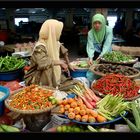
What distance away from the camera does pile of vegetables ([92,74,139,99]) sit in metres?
3.00

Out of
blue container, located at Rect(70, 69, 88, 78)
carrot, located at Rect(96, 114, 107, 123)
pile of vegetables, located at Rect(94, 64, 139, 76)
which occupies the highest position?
carrot, located at Rect(96, 114, 107, 123)

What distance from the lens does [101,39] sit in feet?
18.1

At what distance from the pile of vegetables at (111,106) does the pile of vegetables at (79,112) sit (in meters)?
0.08

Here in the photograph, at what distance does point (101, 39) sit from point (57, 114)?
293 cm

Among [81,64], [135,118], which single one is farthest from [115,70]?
[135,118]

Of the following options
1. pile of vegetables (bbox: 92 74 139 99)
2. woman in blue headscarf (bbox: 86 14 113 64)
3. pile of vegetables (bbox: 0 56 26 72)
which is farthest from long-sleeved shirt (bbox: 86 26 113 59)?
pile of vegetables (bbox: 92 74 139 99)

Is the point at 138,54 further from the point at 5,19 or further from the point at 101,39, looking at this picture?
the point at 5,19

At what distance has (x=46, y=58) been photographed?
3.70m

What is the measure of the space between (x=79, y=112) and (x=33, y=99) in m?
0.46

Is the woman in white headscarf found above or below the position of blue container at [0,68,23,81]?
above

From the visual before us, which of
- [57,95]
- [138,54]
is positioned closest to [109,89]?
[57,95]

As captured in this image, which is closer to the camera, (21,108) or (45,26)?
(21,108)

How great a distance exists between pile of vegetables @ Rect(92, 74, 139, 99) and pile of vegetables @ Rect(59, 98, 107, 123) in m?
0.47

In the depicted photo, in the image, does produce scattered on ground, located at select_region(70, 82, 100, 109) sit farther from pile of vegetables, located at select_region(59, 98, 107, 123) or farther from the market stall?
pile of vegetables, located at select_region(59, 98, 107, 123)
